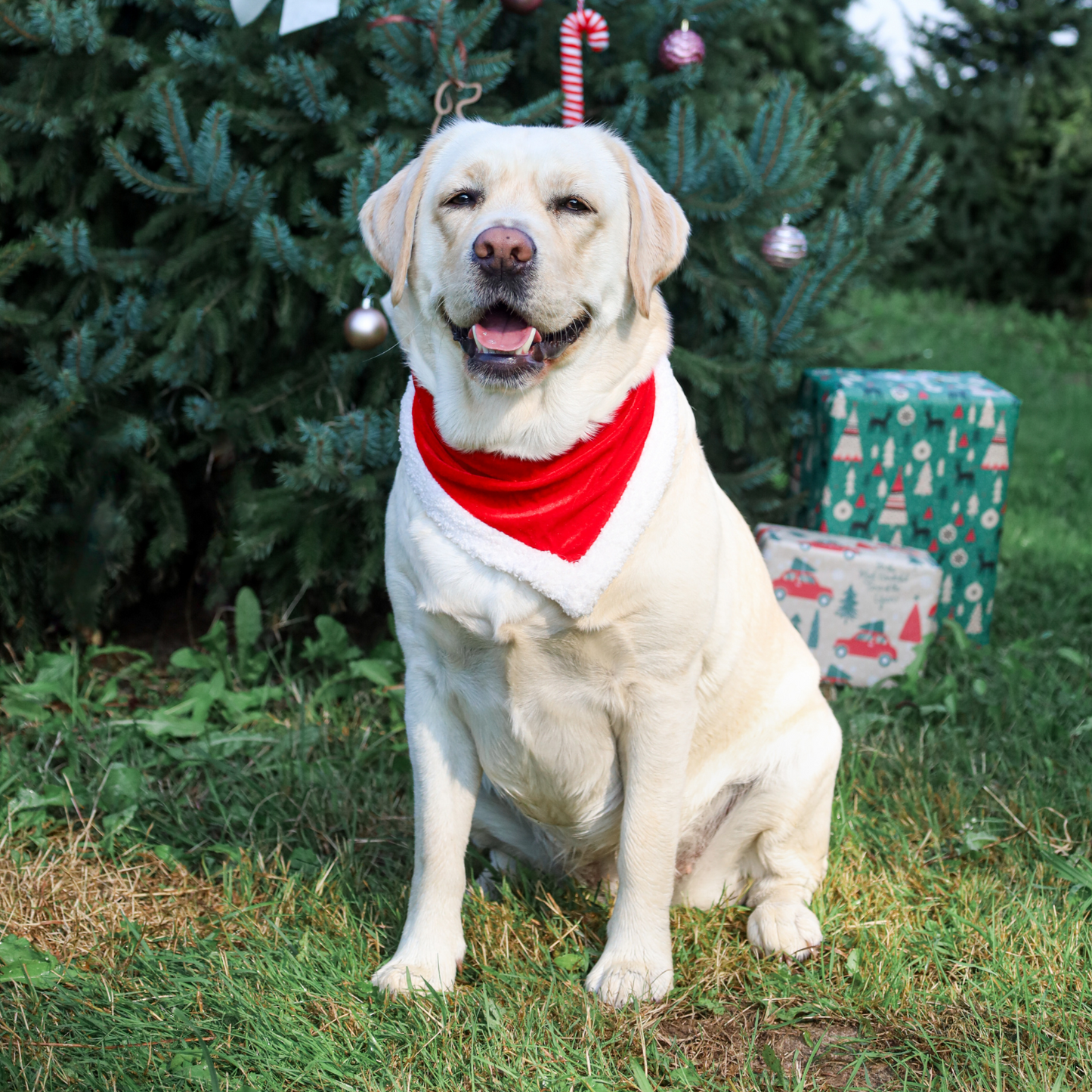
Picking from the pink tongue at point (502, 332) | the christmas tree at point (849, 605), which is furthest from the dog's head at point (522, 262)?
the christmas tree at point (849, 605)

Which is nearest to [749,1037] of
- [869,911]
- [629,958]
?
[629,958]

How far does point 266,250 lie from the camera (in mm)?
3107

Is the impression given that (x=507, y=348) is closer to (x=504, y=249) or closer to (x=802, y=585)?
(x=504, y=249)

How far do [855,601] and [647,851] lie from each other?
1898 millimetres

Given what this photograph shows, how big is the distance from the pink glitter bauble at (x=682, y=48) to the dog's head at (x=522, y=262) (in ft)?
4.39

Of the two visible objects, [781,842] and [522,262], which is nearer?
[522,262]

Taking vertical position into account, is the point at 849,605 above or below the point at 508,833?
below

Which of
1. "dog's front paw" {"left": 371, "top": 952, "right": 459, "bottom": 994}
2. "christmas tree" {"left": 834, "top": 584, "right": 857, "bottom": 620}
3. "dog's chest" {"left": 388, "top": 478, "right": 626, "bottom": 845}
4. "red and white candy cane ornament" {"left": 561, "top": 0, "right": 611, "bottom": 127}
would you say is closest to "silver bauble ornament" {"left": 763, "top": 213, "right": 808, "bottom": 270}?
"red and white candy cane ornament" {"left": 561, "top": 0, "right": 611, "bottom": 127}

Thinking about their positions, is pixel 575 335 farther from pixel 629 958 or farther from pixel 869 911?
pixel 869 911

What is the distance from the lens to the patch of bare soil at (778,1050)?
74.6 inches

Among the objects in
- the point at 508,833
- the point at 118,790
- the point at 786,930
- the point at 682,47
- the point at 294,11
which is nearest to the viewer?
the point at 786,930

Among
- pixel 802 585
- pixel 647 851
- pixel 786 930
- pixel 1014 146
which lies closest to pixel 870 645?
pixel 802 585

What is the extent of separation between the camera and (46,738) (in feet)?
10.0

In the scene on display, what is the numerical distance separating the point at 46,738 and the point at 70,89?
2004 mm
